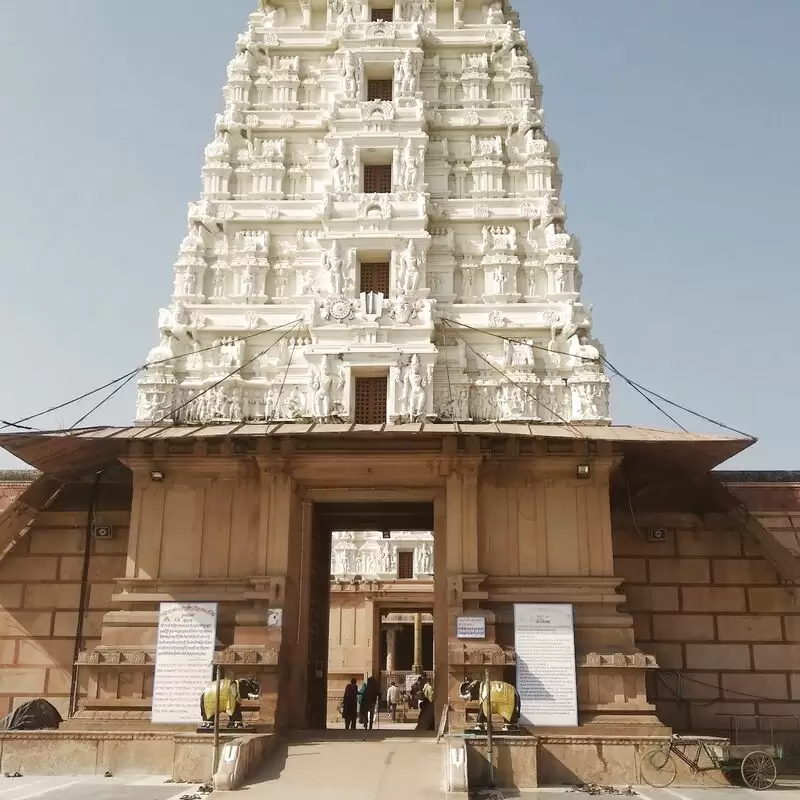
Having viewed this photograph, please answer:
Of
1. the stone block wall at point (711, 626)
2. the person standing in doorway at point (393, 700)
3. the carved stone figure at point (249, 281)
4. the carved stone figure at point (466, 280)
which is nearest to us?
the stone block wall at point (711, 626)

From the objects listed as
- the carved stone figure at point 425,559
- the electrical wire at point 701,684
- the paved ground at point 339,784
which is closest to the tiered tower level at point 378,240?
the electrical wire at point 701,684

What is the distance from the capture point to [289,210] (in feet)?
78.6

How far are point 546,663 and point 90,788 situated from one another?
8416mm

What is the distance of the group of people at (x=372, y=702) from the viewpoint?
22.1m

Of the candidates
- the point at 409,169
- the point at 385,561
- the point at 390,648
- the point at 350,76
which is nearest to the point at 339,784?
the point at 409,169

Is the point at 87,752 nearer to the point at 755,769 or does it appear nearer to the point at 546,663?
the point at 546,663

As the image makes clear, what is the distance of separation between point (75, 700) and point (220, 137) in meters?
14.5

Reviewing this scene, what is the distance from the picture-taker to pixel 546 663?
1792 centimetres

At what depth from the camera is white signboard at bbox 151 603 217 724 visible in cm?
1788

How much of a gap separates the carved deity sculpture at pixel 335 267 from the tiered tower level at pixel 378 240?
0.13ft

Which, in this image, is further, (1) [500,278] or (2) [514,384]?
(1) [500,278]

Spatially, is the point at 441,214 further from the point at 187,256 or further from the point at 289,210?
the point at 187,256

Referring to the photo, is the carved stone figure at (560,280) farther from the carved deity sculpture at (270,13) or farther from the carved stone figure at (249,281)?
the carved deity sculpture at (270,13)

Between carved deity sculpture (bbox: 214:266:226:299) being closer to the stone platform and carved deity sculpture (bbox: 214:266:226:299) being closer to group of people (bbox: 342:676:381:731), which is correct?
the stone platform
